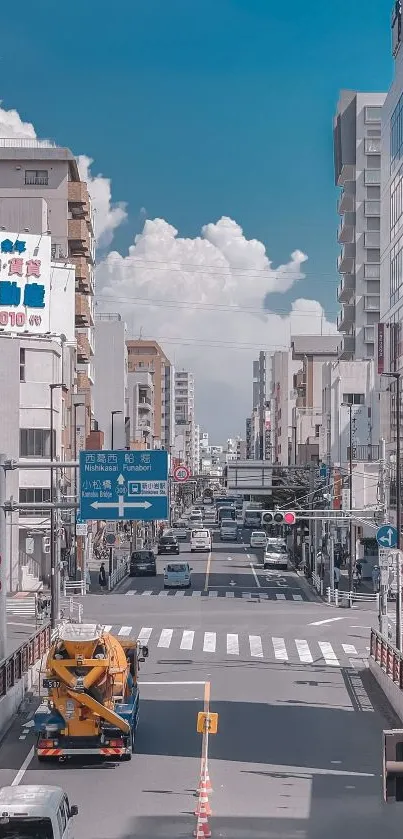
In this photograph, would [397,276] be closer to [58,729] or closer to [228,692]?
[228,692]

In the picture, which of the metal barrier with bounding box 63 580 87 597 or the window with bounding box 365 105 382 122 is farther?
the window with bounding box 365 105 382 122

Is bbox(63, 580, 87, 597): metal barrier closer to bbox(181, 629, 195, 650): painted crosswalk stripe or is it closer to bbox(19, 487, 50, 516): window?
bbox(19, 487, 50, 516): window

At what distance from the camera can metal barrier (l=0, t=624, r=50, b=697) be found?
25.5 meters

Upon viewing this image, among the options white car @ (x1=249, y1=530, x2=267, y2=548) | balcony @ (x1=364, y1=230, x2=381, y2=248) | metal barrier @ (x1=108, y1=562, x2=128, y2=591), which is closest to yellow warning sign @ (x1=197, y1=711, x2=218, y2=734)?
metal barrier @ (x1=108, y1=562, x2=128, y2=591)

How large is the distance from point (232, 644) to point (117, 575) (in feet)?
95.8

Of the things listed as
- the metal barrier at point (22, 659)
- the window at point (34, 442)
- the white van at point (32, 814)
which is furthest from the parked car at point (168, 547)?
the white van at point (32, 814)

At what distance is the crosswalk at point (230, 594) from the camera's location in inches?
2313

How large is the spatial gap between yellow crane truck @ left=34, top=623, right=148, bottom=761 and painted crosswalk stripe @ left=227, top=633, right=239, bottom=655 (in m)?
16.7

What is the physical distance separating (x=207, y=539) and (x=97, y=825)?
243 feet

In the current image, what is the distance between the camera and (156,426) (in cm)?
18150

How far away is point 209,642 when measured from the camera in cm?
4059

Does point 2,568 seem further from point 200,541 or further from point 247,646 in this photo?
point 200,541

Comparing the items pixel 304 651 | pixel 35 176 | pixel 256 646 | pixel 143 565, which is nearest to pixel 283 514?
pixel 256 646

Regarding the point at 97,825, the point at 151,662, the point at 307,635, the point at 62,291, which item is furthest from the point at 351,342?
the point at 97,825
